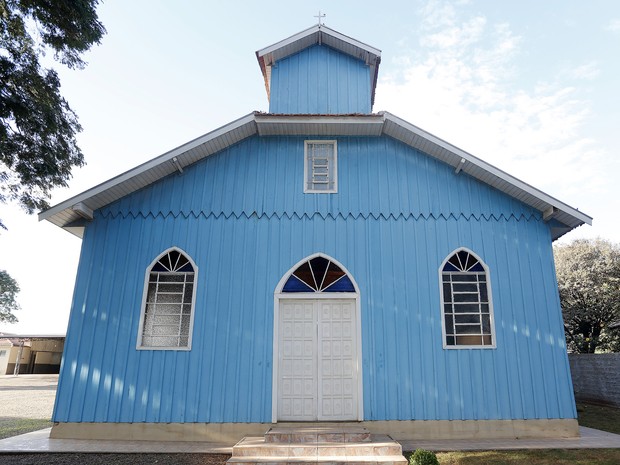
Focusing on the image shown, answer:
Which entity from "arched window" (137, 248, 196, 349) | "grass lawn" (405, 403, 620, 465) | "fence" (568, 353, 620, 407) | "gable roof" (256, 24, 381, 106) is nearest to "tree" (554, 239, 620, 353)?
"fence" (568, 353, 620, 407)

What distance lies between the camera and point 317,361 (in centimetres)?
809

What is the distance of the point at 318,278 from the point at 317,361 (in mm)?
1604

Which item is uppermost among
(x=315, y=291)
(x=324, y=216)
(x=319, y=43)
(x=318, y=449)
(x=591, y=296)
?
(x=319, y=43)

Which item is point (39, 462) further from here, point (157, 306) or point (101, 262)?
point (101, 262)

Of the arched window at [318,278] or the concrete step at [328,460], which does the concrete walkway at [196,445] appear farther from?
the arched window at [318,278]

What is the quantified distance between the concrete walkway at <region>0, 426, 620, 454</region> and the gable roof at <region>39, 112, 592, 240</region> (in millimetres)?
3989

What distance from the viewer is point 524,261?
8.55m

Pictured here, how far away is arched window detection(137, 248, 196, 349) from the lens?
317 inches

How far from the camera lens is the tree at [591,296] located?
54.9 feet

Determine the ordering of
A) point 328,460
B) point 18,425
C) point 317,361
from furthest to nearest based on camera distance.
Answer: point 18,425
point 317,361
point 328,460

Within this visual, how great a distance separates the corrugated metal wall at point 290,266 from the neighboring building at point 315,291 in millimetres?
32

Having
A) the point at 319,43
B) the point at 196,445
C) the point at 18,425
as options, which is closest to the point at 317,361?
the point at 196,445

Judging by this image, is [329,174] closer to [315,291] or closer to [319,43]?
[315,291]

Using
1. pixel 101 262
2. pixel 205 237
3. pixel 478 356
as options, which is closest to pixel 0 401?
pixel 101 262
